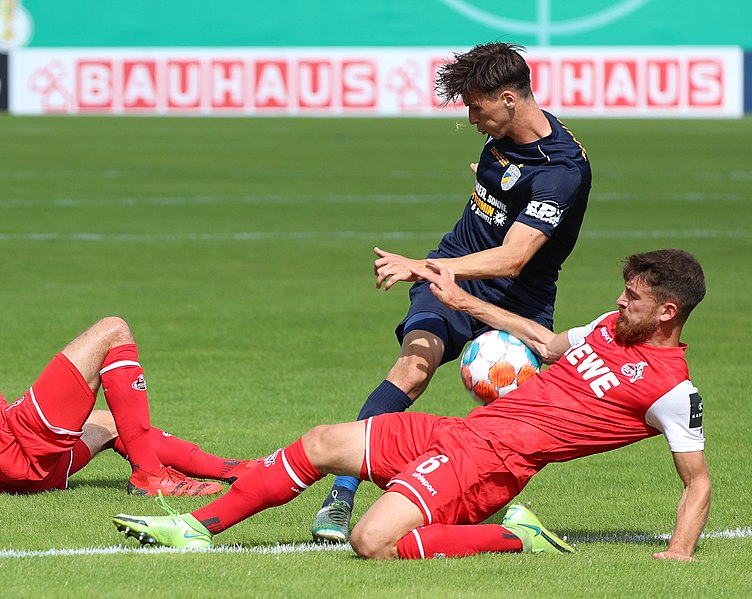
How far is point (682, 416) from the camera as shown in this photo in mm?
5832

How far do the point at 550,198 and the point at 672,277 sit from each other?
1192 mm

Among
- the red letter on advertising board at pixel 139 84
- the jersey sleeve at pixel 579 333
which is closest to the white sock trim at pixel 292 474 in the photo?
the jersey sleeve at pixel 579 333

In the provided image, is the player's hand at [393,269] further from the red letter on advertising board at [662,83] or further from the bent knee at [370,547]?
the red letter on advertising board at [662,83]

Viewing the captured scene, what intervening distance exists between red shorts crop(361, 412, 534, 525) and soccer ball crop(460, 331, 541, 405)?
0.59 metres

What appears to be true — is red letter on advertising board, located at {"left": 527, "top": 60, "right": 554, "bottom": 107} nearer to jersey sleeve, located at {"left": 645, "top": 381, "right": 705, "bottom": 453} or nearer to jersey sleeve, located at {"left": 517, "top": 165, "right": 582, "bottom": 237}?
jersey sleeve, located at {"left": 517, "top": 165, "right": 582, "bottom": 237}

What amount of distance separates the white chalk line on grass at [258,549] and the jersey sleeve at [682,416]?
0.67 m

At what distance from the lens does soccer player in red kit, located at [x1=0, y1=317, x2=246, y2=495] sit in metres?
6.64

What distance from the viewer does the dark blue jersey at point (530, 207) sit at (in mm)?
6930

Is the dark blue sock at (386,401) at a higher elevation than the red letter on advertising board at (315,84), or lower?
lower

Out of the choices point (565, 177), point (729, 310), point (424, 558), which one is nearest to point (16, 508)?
point (424, 558)

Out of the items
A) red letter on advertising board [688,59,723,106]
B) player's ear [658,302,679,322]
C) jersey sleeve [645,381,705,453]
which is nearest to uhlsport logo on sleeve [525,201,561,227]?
player's ear [658,302,679,322]

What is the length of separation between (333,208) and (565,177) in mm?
14819

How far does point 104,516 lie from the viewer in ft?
21.7

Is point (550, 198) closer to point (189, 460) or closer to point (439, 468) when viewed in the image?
point (439, 468)
